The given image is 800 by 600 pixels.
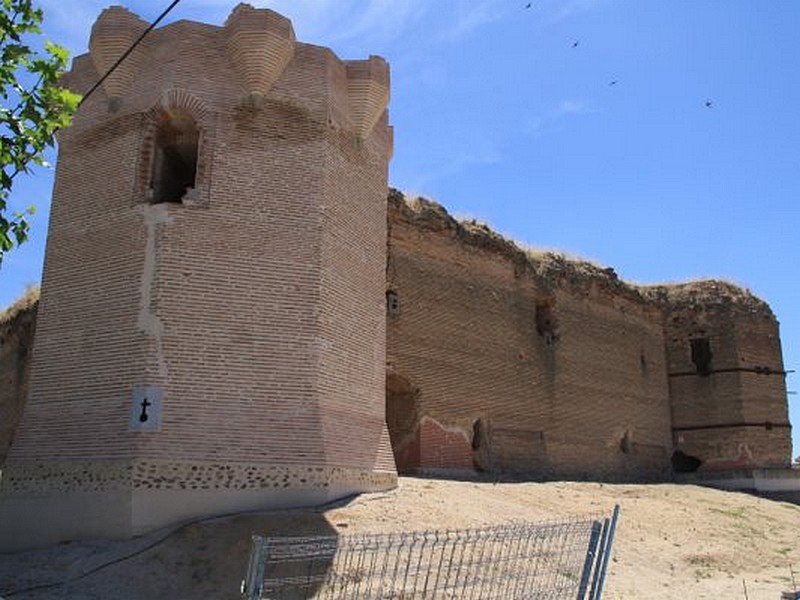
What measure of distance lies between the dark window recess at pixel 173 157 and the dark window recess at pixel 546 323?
10045 millimetres

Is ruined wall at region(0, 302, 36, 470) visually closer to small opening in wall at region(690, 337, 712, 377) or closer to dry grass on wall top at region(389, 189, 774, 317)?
dry grass on wall top at region(389, 189, 774, 317)

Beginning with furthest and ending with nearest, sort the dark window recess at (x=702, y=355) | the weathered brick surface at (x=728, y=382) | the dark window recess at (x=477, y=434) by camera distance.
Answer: the dark window recess at (x=702, y=355)
the weathered brick surface at (x=728, y=382)
the dark window recess at (x=477, y=434)

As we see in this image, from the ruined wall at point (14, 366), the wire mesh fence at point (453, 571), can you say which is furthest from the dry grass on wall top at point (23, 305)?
the wire mesh fence at point (453, 571)

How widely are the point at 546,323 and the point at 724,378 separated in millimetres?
6216

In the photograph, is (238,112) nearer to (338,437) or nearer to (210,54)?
(210,54)

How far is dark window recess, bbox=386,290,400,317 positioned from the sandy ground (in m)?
3.61

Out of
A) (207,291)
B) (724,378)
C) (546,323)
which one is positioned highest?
(546,323)

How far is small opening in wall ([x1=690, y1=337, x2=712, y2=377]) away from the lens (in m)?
22.8

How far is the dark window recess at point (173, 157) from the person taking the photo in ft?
35.2

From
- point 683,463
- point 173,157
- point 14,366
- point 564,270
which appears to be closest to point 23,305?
point 14,366

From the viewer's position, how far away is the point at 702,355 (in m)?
23.3

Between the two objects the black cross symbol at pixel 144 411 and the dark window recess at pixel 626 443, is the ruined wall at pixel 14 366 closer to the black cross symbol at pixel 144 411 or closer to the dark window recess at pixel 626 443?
the black cross symbol at pixel 144 411

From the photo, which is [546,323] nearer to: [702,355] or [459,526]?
[702,355]

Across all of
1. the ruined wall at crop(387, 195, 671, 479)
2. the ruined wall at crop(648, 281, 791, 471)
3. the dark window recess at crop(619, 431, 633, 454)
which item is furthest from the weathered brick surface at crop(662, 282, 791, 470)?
the dark window recess at crop(619, 431, 633, 454)
